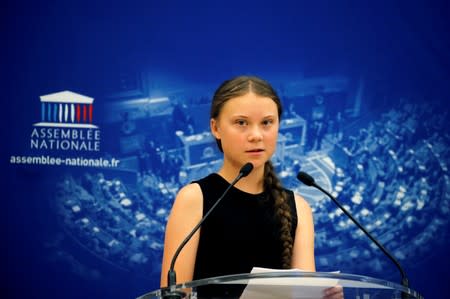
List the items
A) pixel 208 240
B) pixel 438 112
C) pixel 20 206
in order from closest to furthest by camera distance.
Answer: pixel 208 240 → pixel 438 112 → pixel 20 206

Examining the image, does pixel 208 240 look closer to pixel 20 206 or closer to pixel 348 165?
pixel 348 165

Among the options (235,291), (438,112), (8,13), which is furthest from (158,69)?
(235,291)

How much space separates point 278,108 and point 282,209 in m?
0.30

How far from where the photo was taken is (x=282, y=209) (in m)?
1.92

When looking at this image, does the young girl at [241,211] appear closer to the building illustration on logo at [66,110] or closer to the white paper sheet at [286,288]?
the white paper sheet at [286,288]

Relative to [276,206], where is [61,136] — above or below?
above

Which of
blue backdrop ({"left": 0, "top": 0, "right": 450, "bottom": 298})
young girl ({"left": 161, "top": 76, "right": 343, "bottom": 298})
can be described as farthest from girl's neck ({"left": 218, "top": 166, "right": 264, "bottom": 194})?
blue backdrop ({"left": 0, "top": 0, "right": 450, "bottom": 298})

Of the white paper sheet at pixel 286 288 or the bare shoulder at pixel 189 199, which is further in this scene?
the bare shoulder at pixel 189 199

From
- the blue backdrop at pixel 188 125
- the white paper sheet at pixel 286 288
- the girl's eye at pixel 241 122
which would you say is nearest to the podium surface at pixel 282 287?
the white paper sheet at pixel 286 288

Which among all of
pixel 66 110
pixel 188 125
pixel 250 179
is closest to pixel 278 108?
pixel 250 179

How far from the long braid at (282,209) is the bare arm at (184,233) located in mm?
242

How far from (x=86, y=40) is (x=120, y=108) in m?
0.38

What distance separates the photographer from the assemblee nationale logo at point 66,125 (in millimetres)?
3133

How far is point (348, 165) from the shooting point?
3.02 metres
